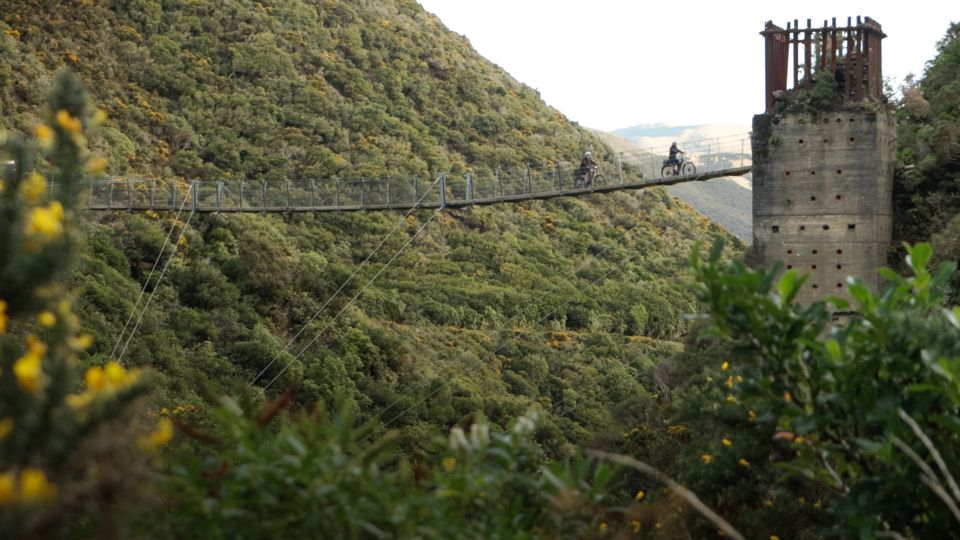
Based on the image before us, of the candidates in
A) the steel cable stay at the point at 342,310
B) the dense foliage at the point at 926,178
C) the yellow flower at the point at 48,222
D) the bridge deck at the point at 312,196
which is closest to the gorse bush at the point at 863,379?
the yellow flower at the point at 48,222

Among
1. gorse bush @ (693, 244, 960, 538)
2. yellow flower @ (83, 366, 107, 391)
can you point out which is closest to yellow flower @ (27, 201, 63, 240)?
yellow flower @ (83, 366, 107, 391)

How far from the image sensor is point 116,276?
28.0 metres

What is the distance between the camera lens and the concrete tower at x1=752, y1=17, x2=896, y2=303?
17.9 meters

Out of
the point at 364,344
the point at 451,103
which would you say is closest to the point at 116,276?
the point at 364,344

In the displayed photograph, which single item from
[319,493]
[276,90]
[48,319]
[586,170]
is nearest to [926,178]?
[586,170]

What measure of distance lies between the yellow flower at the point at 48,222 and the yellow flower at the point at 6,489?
30.3 inches

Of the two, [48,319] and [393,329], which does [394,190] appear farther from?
[48,319]

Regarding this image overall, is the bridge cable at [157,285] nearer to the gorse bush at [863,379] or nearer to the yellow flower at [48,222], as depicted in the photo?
the gorse bush at [863,379]

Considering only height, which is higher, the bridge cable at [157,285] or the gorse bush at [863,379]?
the gorse bush at [863,379]

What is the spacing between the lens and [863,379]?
5.92 m

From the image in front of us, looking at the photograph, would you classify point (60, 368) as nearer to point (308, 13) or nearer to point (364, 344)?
point (364, 344)

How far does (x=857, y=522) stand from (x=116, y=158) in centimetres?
2888

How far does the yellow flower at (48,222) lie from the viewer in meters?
4.18

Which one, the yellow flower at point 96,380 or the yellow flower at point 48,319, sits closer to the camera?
the yellow flower at point 96,380
